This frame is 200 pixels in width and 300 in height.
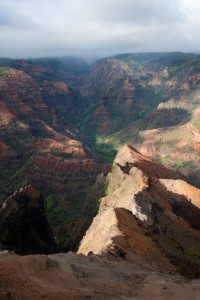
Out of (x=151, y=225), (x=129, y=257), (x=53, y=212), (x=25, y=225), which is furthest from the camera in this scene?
(x=53, y=212)

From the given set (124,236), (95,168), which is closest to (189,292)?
(124,236)

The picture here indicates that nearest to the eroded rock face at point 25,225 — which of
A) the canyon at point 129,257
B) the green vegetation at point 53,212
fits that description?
the canyon at point 129,257

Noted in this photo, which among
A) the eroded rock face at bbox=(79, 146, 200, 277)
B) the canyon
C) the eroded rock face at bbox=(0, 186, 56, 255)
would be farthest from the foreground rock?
the eroded rock face at bbox=(0, 186, 56, 255)

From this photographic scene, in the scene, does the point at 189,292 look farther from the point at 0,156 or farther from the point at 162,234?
the point at 0,156

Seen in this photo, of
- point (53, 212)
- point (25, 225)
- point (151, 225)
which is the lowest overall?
point (53, 212)

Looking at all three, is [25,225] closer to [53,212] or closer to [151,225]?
[151,225]

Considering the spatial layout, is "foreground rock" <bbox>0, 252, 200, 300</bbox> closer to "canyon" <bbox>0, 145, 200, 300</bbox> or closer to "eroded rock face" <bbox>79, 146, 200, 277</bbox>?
"canyon" <bbox>0, 145, 200, 300</bbox>

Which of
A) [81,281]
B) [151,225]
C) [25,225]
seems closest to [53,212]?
[25,225]
